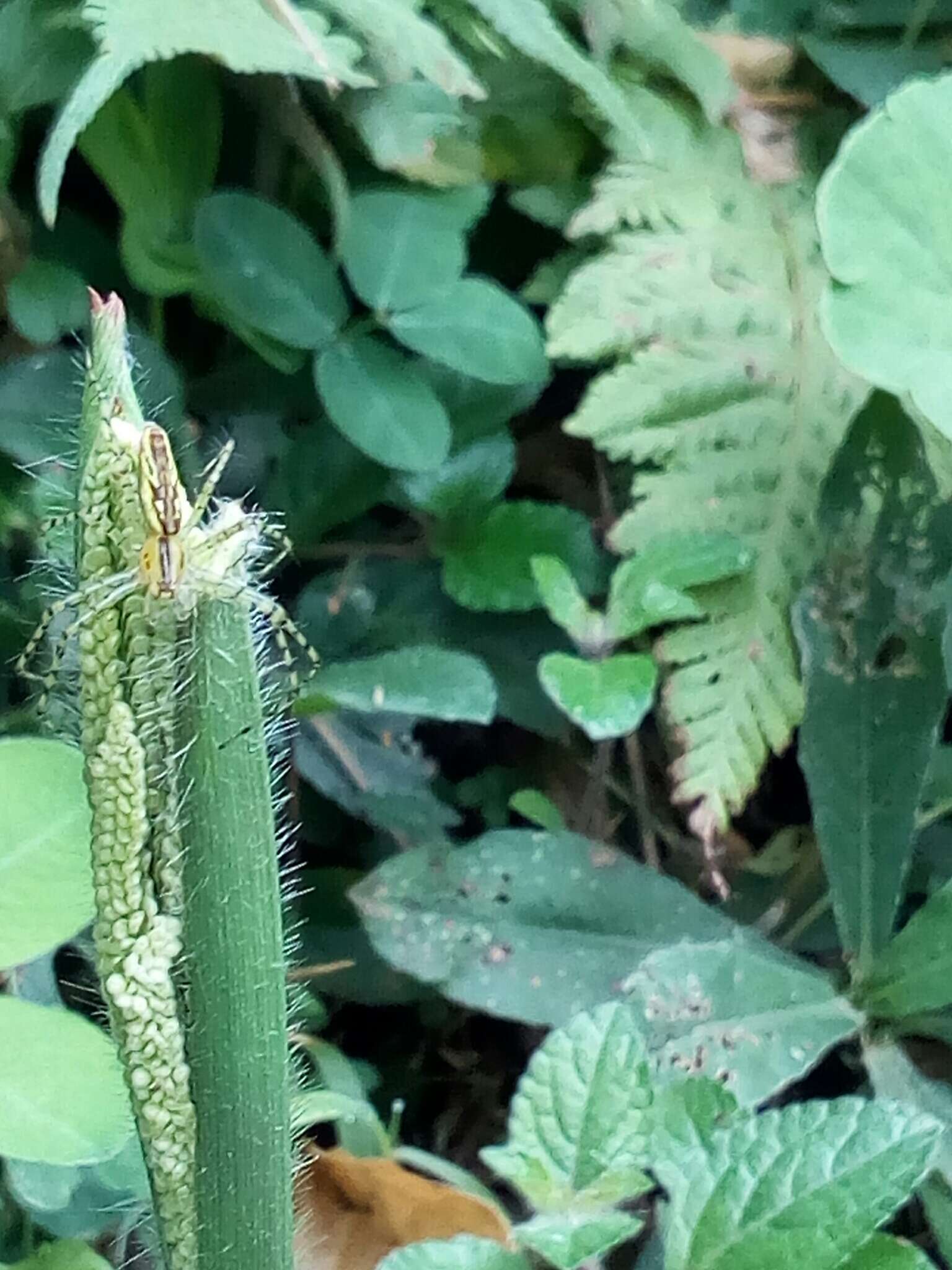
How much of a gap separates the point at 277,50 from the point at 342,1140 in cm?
58

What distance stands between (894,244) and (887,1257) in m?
0.52

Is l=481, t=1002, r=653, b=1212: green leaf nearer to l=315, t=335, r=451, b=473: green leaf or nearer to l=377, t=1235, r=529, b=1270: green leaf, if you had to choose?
l=377, t=1235, r=529, b=1270: green leaf

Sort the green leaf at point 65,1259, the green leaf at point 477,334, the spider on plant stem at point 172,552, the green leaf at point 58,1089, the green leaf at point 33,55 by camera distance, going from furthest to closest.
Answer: the green leaf at point 477,334, the green leaf at point 33,55, the green leaf at point 65,1259, the green leaf at point 58,1089, the spider on plant stem at point 172,552

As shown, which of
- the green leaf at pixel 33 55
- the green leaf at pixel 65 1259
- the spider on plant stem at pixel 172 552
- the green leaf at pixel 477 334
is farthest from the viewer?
the green leaf at pixel 477 334

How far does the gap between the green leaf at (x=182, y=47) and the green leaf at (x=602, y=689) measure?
0.33m

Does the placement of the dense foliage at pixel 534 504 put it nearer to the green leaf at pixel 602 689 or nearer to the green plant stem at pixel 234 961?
the green leaf at pixel 602 689

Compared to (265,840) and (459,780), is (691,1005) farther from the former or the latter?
(265,840)

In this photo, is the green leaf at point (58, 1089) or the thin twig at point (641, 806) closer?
the green leaf at point (58, 1089)

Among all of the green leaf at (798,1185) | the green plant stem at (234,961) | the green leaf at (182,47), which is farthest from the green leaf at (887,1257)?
the green leaf at (182,47)

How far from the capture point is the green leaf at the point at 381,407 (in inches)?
30.1

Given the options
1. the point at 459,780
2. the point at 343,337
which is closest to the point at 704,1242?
the point at 459,780

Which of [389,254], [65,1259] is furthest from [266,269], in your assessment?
[65,1259]

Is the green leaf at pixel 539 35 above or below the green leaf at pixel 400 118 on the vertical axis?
above

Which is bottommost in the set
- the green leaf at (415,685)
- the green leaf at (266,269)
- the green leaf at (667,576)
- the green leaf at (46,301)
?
the green leaf at (415,685)
